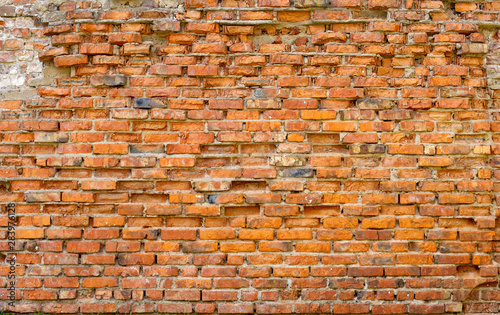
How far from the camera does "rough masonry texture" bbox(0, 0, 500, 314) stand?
2316 mm

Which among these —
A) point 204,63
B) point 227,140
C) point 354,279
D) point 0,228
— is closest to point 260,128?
point 227,140

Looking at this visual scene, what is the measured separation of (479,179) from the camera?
2348 mm

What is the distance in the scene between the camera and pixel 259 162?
2350mm

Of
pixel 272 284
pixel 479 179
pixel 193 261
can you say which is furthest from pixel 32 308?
pixel 479 179

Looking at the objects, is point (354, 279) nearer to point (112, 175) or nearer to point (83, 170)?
point (112, 175)

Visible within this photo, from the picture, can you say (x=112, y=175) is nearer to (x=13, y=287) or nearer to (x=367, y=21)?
(x=13, y=287)

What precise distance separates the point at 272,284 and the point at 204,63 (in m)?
1.56

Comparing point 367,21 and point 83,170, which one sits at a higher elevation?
point 367,21

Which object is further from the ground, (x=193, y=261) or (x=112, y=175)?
(x=112, y=175)

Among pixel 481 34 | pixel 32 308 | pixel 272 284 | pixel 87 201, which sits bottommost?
pixel 32 308

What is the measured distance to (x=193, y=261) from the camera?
7.63 ft

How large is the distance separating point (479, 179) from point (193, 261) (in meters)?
2.00

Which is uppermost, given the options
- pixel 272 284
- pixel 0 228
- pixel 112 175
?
pixel 112 175

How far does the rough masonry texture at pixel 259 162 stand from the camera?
232 cm
